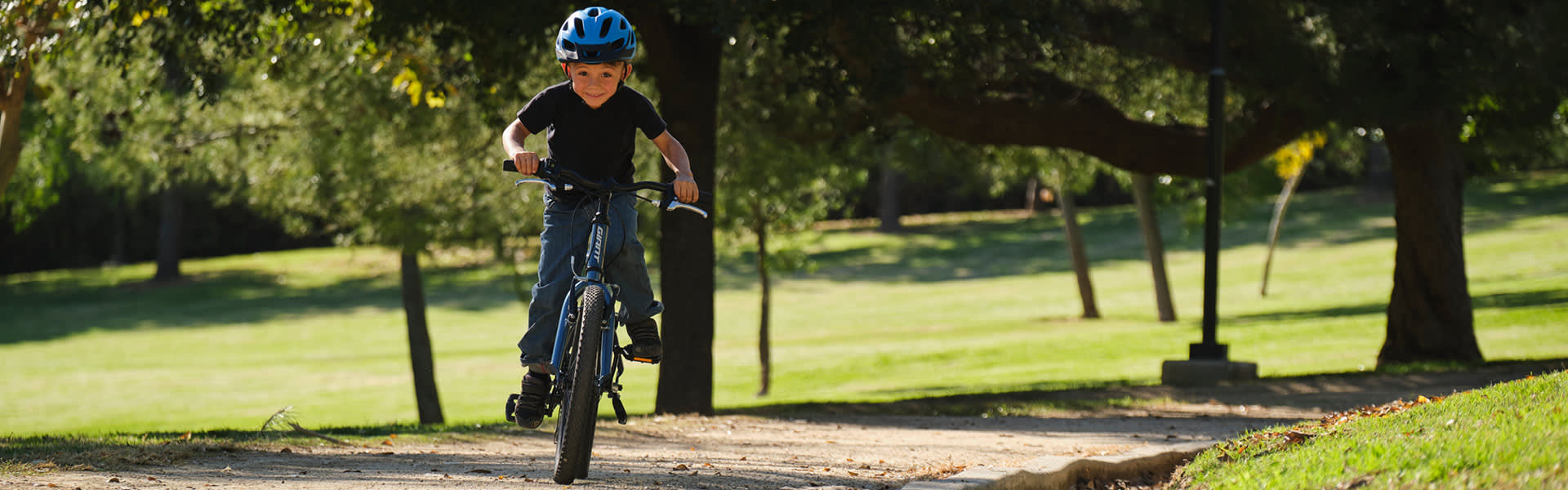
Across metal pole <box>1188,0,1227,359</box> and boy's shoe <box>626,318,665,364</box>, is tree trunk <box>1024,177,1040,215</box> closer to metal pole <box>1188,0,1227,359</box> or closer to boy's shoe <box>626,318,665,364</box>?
metal pole <box>1188,0,1227,359</box>

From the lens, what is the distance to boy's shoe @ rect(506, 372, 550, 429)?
18.1 ft

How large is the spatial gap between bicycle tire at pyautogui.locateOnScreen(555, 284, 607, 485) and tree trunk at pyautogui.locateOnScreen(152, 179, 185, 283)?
4224cm

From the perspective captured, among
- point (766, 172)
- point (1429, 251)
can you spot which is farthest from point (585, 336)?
point (766, 172)

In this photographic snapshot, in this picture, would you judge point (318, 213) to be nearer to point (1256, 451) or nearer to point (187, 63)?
point (187, 63)

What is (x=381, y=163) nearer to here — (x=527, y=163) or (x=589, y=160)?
(x=589, y=160)

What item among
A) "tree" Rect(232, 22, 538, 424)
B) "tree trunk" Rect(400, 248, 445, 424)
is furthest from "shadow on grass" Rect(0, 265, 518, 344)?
"tree" Rect(232, 22, 538, 424)

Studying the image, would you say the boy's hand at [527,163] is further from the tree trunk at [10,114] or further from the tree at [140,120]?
the tree at [140,120]

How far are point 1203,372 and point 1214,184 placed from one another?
1744 mm

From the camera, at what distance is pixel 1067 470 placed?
6211mm

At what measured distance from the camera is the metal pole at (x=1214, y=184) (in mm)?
11109

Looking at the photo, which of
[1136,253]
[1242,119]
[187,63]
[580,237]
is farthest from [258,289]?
[580,237]

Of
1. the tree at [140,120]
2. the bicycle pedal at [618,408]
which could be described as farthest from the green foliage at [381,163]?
the bicycle pedal at [618,408]

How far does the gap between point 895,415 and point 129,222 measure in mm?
44421

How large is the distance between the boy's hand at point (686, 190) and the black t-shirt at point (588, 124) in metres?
0.40
